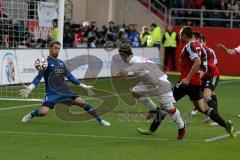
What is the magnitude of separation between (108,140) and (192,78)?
6.53 feet

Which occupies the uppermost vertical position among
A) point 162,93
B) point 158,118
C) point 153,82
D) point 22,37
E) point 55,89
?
point 22,37

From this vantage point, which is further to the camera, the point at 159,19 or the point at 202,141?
the point at 159,19

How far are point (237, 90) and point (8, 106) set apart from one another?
10.7 metres

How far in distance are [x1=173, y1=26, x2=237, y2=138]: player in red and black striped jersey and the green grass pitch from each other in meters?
0.43

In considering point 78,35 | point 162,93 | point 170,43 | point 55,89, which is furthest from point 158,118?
point 170,43

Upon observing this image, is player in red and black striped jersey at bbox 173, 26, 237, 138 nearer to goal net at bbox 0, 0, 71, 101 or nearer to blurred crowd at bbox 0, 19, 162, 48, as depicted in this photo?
goal net at bbox 0, 0, 71, 101

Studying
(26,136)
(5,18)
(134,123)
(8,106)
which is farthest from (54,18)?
(26,136)

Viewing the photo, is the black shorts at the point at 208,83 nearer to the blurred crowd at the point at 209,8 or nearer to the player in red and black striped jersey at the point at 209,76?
the player in red and black striped jersey at the point at 209,76

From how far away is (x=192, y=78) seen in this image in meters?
14.6

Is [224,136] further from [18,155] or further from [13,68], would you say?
[13,68]

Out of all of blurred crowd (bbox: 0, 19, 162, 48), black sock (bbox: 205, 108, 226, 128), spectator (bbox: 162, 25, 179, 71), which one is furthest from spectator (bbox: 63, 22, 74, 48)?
black sock (bbox: 205, 108, 226, 128)

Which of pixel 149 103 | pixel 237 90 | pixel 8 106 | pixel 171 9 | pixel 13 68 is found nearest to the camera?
pixel 149 103

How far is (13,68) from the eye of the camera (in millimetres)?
25250

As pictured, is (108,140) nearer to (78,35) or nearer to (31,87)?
(31,87)
